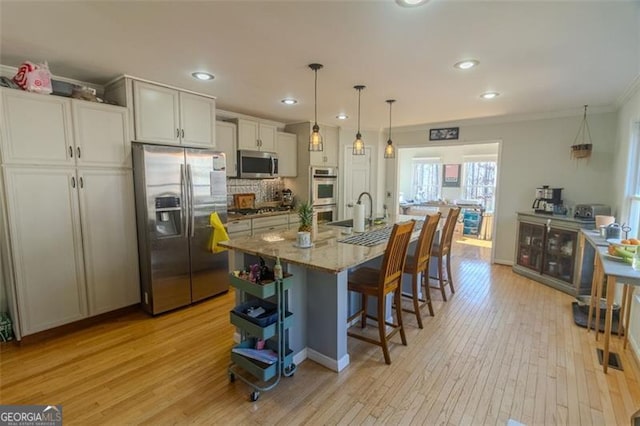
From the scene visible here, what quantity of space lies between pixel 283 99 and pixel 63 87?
6.99 feet

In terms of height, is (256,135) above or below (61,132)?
above

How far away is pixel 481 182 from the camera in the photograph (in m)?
7.79

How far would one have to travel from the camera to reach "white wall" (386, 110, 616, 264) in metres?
4.07

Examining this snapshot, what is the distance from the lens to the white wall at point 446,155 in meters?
7.58

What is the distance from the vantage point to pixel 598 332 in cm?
273

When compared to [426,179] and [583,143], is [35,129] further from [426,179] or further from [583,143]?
[426,179]

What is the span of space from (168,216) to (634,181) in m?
4.82

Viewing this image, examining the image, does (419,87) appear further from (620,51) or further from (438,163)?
(438,163)

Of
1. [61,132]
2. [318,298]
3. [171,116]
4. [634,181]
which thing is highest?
[171,116]

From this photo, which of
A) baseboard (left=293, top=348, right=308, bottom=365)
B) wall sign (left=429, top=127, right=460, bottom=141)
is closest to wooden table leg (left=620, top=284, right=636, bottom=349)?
baseboard (left=293, top=348, right=308, bottom=365)

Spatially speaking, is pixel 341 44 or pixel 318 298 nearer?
pixel 341 44

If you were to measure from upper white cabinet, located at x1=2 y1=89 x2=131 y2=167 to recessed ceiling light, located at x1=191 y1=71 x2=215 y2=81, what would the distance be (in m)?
0.77

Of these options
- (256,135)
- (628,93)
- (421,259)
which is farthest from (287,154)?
(628,93)

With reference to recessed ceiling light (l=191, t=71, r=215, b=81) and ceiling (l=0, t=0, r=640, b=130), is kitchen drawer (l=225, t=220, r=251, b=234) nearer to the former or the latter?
ceiling (l=0, t=0, r=640, b=130)
